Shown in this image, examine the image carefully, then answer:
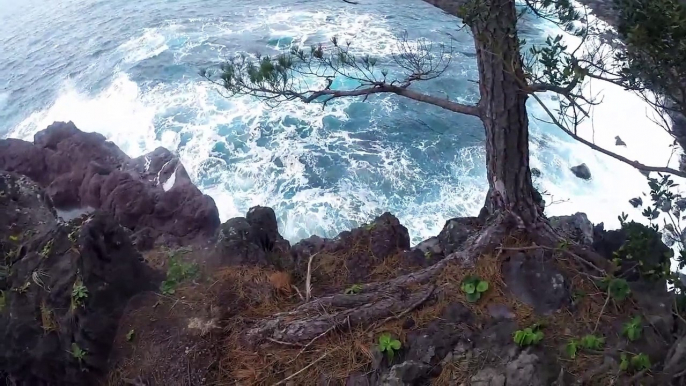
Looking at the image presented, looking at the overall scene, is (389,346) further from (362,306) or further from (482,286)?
(482,286)

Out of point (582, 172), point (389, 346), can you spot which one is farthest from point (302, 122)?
point (389, 346)

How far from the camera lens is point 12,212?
5293mm

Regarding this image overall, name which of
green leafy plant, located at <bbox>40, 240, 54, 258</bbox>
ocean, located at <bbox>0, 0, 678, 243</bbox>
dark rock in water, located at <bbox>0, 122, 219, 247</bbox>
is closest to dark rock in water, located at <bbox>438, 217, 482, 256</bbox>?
green leafy plant, located at <bbox>40, 240, 54, 258</bbox>

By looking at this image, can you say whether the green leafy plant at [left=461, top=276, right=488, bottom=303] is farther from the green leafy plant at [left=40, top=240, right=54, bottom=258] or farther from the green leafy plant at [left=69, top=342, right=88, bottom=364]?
the green leafy plant at [left=40, top=240, right=54, bottom=258]

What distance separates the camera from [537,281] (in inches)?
156

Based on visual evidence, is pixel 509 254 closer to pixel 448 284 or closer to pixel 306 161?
pixel 448 284

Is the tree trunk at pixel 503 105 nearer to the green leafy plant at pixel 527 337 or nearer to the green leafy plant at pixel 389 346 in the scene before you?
the green leafy plant at pixel 527 337

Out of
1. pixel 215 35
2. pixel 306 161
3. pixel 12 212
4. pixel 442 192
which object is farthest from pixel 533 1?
pixel 215 35

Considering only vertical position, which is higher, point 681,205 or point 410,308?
point 410,308

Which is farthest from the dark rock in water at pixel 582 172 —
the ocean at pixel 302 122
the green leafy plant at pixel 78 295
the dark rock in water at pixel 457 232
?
the green leafy plant at pixel 78 295

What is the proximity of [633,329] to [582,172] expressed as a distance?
386 inches

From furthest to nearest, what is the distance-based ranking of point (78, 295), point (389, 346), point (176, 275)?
1. point (176, 275)
2. point (78, 295)
3. point (389, 346)

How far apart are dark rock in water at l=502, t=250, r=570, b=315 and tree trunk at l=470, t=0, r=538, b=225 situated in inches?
11.9

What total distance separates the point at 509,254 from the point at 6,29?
71.6ft
